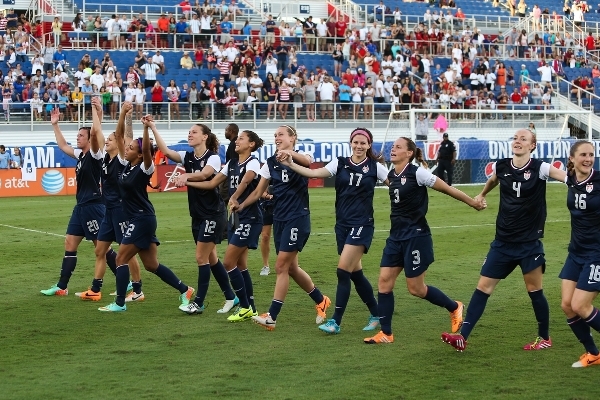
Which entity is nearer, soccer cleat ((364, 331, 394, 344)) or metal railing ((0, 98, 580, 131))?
soccer cleat ((364, 331, 394, 344))

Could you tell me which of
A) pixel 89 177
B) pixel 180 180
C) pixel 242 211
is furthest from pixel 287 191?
pixel 89 177

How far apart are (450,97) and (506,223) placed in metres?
31.4

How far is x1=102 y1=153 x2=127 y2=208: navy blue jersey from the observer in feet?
39.3

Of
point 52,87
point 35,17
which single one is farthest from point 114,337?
point 35,17

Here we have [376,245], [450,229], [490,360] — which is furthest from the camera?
[450,229]

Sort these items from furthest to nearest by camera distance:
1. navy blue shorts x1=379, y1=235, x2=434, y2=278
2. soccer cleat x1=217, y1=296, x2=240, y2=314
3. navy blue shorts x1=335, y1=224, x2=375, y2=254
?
soccer cleat x1=217, y1=296, x2=240, y2=314, navy blue shorts x1=335, y1=224, x2=375, y2=254, navy blue shorts x1=379, y1=235, x2=434, y2=278

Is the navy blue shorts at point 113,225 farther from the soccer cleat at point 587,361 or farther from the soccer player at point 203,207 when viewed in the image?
the soccer cleat at point 587,361

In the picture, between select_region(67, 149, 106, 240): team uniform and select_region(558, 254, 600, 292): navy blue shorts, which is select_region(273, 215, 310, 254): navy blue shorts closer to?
select_region(558, 254, 600, 292): navy blue shorts

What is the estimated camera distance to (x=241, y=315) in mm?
11023

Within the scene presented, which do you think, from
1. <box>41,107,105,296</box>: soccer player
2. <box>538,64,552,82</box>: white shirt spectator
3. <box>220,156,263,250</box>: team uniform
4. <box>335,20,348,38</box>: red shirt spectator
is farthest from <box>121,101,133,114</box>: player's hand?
<box>538,64,552,82</box>: white shirt spectator

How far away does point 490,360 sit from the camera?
9.02 m

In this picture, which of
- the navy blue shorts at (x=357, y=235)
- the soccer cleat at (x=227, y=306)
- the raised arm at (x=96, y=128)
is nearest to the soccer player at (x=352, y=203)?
the navy blue shorts at (x=357, y=235)

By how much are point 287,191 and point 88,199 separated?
3.49m

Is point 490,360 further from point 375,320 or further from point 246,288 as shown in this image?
point 246,288
